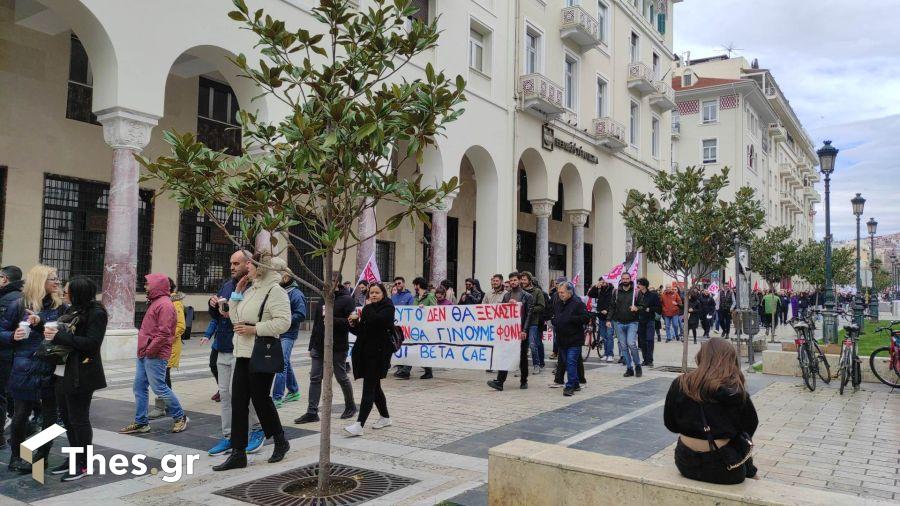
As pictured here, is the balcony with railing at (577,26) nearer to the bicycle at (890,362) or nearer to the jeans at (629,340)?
the jeans at (629,340)

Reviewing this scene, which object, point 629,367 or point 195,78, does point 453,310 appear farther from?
point 195,78

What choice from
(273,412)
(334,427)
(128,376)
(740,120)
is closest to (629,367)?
(334,427)

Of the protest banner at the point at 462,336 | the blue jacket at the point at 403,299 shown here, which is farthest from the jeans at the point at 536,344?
the blue jacket at the point at 403,299

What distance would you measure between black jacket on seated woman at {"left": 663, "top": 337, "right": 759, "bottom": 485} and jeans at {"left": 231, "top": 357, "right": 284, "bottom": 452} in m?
3.52

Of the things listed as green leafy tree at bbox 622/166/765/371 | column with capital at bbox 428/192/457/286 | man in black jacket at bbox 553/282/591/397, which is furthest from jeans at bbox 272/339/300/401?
column with capital at bbox 428/192/457/286

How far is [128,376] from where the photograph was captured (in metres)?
11.1

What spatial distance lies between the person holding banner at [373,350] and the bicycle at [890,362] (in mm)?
8841

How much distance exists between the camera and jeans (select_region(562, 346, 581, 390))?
10.1 m

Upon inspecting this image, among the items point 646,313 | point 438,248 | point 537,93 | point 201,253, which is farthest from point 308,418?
point 537,93

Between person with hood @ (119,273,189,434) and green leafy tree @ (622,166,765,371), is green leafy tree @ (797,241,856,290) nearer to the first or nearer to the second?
green leafy tree @ (622,166,765,371)

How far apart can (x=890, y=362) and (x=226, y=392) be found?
11047mm

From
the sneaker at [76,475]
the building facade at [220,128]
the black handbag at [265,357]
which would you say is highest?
the building facade at [220,128]

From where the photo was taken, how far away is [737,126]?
5309cm

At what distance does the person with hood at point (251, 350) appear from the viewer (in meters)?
5.73
